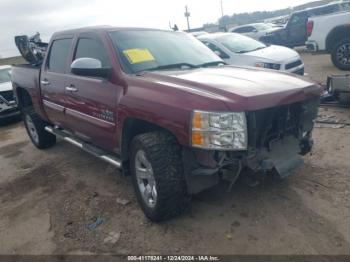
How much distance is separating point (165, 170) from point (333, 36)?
8.69 m

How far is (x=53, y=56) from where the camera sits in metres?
5.09

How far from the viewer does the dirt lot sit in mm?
2941

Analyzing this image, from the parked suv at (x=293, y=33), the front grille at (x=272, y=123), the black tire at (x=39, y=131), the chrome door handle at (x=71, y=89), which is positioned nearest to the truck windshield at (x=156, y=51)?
the chrome door handle at (x=71, y=89)

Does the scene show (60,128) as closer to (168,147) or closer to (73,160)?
(73,160)

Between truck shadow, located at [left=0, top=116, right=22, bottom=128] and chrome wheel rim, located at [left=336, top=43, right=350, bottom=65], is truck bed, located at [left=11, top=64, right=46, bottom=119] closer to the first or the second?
truck shadow, located at [left=0, top=116, right=22, bottom=128]

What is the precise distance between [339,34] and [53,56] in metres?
7.98

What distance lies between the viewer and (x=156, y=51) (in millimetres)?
3887

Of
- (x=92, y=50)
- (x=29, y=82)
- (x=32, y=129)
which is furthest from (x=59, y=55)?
(x=32, y=129)

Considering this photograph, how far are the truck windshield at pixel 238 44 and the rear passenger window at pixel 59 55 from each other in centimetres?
485

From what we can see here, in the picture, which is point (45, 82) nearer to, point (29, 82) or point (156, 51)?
point (29, 82)

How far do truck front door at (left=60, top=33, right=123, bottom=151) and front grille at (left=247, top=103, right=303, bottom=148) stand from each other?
1.40 m

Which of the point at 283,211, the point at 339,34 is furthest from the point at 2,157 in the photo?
the point at 339,34

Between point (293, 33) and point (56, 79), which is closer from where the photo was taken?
point (56, 79)

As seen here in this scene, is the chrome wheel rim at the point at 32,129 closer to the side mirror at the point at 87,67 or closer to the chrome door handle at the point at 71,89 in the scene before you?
the chrome door handle at the point at 71,89
